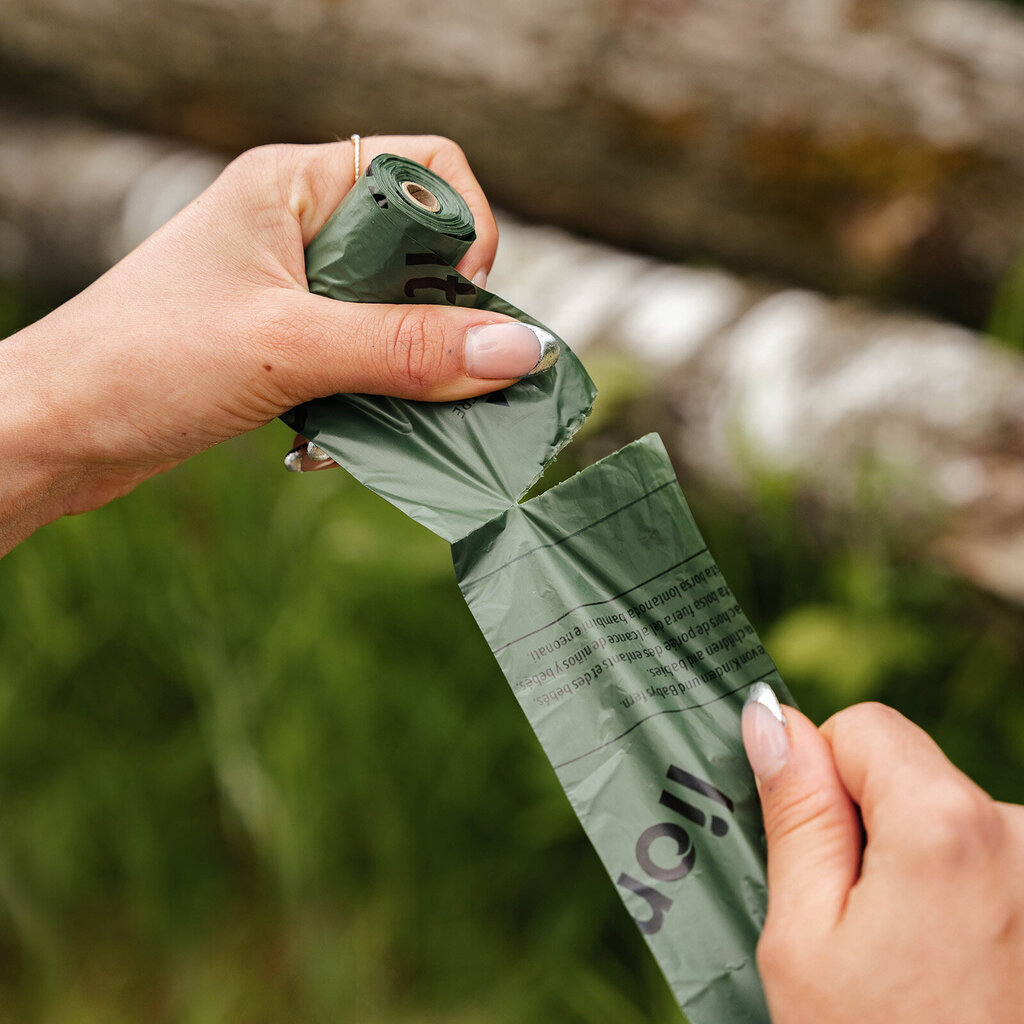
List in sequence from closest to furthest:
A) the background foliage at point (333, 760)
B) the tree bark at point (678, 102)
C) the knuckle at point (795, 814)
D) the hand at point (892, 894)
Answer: the hand at point (892, 894)
the knuckle at point (795, 814)
the background foliage at point (333, 760)
the tree bark at point (678, 102)

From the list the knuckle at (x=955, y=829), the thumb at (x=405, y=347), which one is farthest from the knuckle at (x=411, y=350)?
the knuckle at (x=955, y=829)

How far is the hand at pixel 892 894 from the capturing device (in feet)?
2.19

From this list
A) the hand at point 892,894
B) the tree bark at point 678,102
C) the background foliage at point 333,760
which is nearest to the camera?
the hand at point 892,894

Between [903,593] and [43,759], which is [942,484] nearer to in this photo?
[903,593]

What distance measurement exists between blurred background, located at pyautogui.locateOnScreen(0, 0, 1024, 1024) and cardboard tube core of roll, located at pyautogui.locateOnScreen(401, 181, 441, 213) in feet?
2.58

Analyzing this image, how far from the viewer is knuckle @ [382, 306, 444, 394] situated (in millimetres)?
903

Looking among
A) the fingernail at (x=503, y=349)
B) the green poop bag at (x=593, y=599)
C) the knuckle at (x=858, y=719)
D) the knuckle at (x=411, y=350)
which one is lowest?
the knuckle at (x=858, y=719)

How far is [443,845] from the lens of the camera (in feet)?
5.12

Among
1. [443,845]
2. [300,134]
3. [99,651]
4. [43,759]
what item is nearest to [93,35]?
[300,134]

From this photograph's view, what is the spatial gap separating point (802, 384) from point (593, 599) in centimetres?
103

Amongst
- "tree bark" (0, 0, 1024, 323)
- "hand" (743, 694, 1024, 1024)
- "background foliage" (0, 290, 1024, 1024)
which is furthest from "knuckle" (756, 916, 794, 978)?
"tree bark" (0, 0, 1024, 323)

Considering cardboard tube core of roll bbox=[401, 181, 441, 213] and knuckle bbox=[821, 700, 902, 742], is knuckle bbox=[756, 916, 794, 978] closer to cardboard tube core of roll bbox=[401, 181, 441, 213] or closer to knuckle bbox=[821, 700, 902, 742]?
knuckle bbox=[821, 700, 902, 742]

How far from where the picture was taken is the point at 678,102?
77.5 inches

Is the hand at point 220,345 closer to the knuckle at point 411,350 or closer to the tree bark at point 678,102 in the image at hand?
the knuckle at point 411,350
